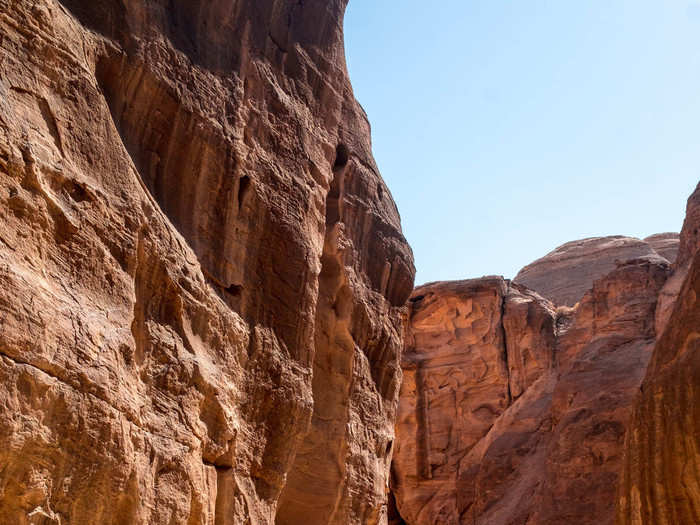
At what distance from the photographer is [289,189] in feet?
45.8

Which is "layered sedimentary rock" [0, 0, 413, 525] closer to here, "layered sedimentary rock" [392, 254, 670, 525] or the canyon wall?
the canyon wall

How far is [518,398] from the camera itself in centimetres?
3753

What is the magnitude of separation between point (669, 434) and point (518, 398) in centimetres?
1841

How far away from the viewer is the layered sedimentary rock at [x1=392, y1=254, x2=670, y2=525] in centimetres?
2709

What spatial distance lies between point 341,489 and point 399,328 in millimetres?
3966

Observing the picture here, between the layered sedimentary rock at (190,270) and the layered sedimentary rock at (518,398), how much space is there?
38.7ft

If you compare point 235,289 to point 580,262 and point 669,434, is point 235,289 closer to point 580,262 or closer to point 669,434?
point 669,434

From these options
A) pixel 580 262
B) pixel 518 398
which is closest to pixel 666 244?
pixel 580 262

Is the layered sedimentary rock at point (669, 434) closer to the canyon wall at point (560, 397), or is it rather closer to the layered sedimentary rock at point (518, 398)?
the canyon wall at point (560, 397)

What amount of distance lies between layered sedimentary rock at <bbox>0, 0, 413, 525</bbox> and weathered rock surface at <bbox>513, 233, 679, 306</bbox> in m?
32.0

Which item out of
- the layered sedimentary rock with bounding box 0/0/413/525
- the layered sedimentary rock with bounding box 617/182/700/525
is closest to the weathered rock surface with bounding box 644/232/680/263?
the layered sedimentary rock with bounding box 617/182/700/525

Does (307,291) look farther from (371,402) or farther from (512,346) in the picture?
(512,346)

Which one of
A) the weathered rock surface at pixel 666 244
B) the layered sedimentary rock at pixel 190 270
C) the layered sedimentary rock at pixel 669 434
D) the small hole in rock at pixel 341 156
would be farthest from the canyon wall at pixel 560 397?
the small hole in rock at pixel 341 156

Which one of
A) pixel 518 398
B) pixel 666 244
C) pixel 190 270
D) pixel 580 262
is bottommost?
pixel 190 270
